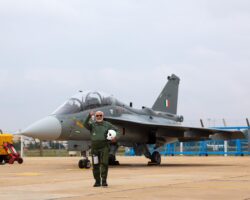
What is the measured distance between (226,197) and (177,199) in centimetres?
78

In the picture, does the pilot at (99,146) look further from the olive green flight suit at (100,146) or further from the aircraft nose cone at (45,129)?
the aircraft nose cone at (45,129)

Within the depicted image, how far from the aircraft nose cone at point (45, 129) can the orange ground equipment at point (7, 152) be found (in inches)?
222

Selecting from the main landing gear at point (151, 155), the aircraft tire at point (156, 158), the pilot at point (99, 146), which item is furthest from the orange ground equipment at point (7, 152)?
the pilot at point (99, 146)

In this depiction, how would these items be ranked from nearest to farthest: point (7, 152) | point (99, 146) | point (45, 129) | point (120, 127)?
1. point (99, 146)
2. point (45, 129)
3. point (120, 127)
4. point (7, 152)

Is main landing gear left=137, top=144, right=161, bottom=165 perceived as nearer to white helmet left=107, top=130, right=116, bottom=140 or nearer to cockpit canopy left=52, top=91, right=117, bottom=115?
cockpit canopy left=52, top=91, right=117, bottom=115

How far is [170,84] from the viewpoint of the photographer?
25219mm

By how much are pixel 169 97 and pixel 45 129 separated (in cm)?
895

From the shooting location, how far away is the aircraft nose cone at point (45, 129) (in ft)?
57.1

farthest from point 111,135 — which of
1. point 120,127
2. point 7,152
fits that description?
point 7,152

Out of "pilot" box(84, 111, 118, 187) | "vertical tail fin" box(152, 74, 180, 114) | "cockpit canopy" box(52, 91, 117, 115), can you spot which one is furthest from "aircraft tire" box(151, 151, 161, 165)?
"pilot" box(84, 111, 118, 187)

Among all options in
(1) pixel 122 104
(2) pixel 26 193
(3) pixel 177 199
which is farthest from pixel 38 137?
(3) pixel 177 199

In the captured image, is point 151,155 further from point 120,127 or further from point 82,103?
point 82,103

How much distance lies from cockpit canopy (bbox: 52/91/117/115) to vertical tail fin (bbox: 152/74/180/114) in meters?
5.80

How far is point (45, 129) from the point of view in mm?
17453
